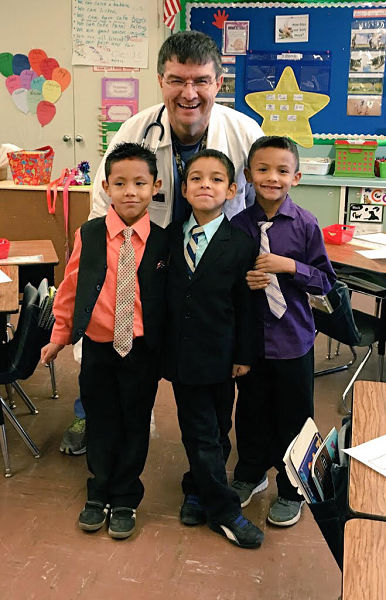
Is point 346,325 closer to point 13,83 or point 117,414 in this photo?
point 117,414

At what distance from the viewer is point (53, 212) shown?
419cm

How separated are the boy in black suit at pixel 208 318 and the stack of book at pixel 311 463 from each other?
0.60m

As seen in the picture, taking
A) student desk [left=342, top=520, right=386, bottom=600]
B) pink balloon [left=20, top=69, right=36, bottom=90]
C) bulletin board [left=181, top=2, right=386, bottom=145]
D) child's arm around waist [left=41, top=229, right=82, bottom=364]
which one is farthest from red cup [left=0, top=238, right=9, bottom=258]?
bulletin board [left=181, top=2, right=386, bottom=145]

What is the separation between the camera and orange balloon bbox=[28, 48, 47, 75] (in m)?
5.20

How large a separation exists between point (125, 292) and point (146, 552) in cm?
85

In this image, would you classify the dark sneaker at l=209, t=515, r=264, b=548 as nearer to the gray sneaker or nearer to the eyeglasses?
the gray sneaker

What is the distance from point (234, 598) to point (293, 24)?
457 cm

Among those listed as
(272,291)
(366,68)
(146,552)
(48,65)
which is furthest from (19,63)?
(146,552)

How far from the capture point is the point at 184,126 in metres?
2.05

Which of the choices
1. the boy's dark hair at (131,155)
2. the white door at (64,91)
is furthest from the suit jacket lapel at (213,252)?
the white door at (64,91)

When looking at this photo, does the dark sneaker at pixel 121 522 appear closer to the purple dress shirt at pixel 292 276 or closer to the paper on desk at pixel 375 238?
the purple dress shirt at pixel 292 276

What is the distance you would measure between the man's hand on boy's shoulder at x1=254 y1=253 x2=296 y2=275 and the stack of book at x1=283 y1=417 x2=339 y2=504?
0.63m

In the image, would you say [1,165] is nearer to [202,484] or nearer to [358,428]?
[202,484]

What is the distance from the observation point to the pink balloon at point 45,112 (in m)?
5.28
